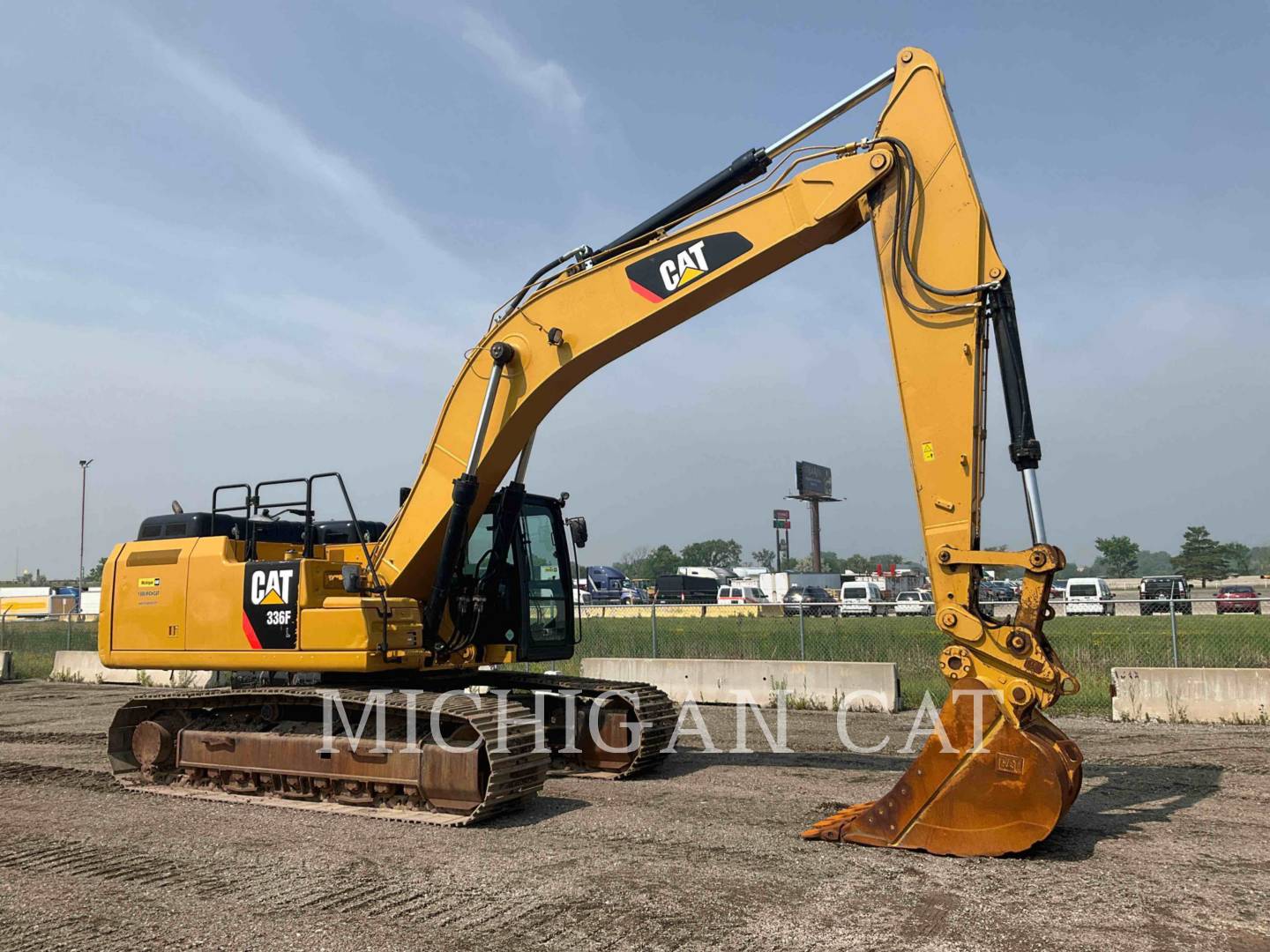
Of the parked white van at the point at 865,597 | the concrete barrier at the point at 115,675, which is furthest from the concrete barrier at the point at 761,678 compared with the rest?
the parked white van at the point at 865,597

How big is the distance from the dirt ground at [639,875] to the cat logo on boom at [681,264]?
4014 millimetres

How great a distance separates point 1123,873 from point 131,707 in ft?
27.7

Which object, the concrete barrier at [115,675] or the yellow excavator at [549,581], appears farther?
the concrete barrier at [115,675]

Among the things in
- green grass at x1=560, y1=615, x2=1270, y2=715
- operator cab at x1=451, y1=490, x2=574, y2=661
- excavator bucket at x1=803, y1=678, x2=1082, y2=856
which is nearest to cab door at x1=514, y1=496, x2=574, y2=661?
operator cab at x1=451, y1=490, x2=574, y2=661

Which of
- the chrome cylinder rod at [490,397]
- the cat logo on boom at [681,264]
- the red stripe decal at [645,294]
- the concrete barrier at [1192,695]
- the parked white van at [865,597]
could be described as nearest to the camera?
the cat logo on boom at [681,264]

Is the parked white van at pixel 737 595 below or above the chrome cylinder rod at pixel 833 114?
below

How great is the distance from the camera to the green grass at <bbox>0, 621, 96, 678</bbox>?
2355 cm

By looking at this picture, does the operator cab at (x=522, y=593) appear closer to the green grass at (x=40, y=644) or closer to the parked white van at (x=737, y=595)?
the green grass at (x=40, y=644)

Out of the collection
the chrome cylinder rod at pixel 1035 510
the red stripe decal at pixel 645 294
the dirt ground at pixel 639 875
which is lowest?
the dirt ground at pixel 639 875

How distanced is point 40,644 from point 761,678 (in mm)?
20882

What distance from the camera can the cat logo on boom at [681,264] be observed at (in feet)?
25.2

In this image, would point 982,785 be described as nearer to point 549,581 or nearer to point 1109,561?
point 549,581

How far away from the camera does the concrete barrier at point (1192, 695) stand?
39.4 ft

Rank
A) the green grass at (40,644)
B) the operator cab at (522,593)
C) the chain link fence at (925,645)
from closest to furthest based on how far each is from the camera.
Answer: the operator cab at (522,593) < the chain link fence at (925,645) < the green grass at (40,644)
